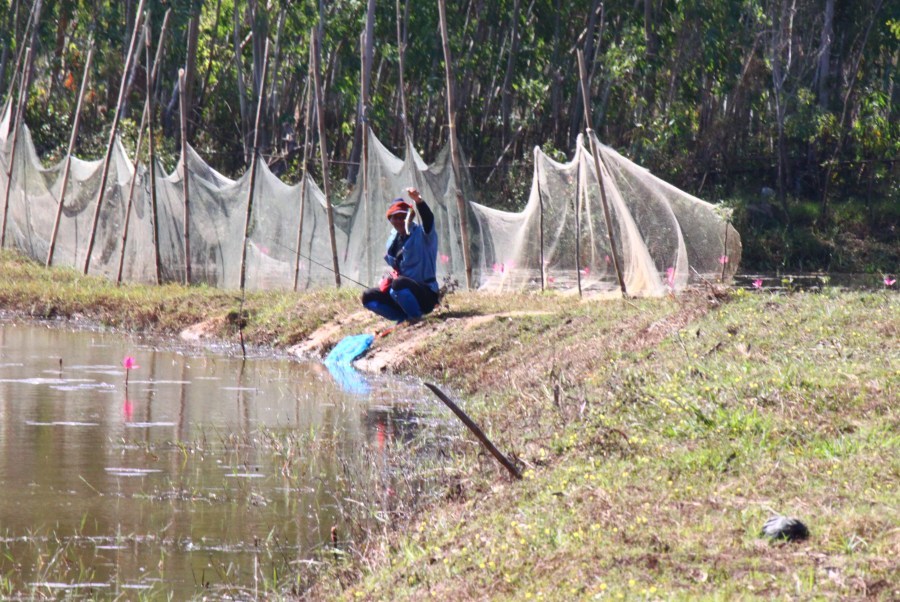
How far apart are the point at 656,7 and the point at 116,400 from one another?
2014 centimetres

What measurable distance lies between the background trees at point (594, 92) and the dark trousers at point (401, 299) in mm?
11711

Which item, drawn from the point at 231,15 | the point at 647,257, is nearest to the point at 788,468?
the point at 647,257

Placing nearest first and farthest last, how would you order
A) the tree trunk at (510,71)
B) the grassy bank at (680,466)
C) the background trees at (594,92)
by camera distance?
the grassy bank at (680,466) → the background trees at (594,92) → the tree trunk at (510,71)

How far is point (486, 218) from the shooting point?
14.1 metres

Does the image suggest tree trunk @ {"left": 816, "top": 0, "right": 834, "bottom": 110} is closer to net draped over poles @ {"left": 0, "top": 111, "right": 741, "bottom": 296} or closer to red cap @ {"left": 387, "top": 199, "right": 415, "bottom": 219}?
net draped over poles @ {"left": 0, "top": 111, "right": 741, "bottom": 296}

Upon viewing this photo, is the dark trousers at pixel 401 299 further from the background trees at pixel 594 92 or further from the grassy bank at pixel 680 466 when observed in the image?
the background trees at pixel 594 92

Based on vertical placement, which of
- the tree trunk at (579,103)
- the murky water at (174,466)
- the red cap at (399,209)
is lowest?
the murky water at (174,466)

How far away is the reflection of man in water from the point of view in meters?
11.9

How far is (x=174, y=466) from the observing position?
732cm

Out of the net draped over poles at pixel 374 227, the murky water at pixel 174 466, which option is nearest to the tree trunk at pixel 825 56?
the net draped over poles at pixel 374 227

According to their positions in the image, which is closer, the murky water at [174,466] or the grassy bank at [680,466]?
the grassy bank at [680,466]

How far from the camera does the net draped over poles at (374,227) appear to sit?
39.8 ft

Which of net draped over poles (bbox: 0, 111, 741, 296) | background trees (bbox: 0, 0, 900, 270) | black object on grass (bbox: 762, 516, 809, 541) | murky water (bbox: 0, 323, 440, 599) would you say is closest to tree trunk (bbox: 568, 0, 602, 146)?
background trees (bbox: 0, 0, 900, 270)

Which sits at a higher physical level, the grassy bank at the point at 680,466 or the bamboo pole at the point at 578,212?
the bamboo pole at the point at 578,212
